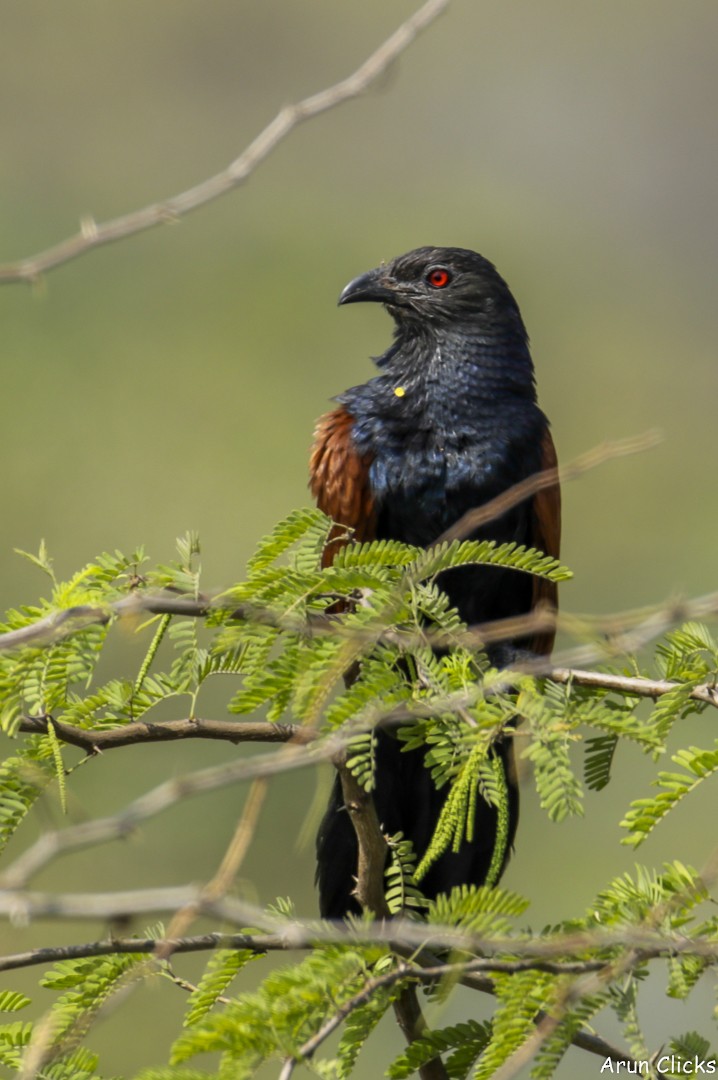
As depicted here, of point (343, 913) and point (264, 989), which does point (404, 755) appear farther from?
point (264, 989)

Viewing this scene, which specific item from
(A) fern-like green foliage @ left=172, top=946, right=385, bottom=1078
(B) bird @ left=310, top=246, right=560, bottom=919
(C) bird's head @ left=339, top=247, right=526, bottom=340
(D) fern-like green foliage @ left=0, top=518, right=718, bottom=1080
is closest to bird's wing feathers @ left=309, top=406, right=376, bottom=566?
(B) bird @ left=310, top=246, right=560, bottom=919

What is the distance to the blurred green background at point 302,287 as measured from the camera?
11656 mm

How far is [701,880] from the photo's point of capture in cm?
158

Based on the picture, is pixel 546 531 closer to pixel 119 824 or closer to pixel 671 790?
pixel 671 790

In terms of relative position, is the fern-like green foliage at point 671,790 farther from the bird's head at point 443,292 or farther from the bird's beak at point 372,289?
the bird's beak at point 372,289

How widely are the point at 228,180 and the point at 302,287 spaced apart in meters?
18.4

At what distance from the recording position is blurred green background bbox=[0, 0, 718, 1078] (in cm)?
1166

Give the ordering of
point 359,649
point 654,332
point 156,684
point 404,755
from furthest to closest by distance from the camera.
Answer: point 654,332 → point 404,755 → point 156,684 → point 359,649

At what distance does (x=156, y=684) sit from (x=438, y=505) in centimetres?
139

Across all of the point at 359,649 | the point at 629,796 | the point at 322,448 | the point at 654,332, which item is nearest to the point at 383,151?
the point at 654,332

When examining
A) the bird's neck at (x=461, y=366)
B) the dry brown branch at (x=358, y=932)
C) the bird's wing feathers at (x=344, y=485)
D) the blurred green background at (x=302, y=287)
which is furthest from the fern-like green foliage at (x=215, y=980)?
the blurred green background at (x=302, y=287)

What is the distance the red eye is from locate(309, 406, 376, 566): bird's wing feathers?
58cm

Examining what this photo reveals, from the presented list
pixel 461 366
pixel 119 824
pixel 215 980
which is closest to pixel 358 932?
pixel 215 980

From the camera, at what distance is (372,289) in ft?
12.3
